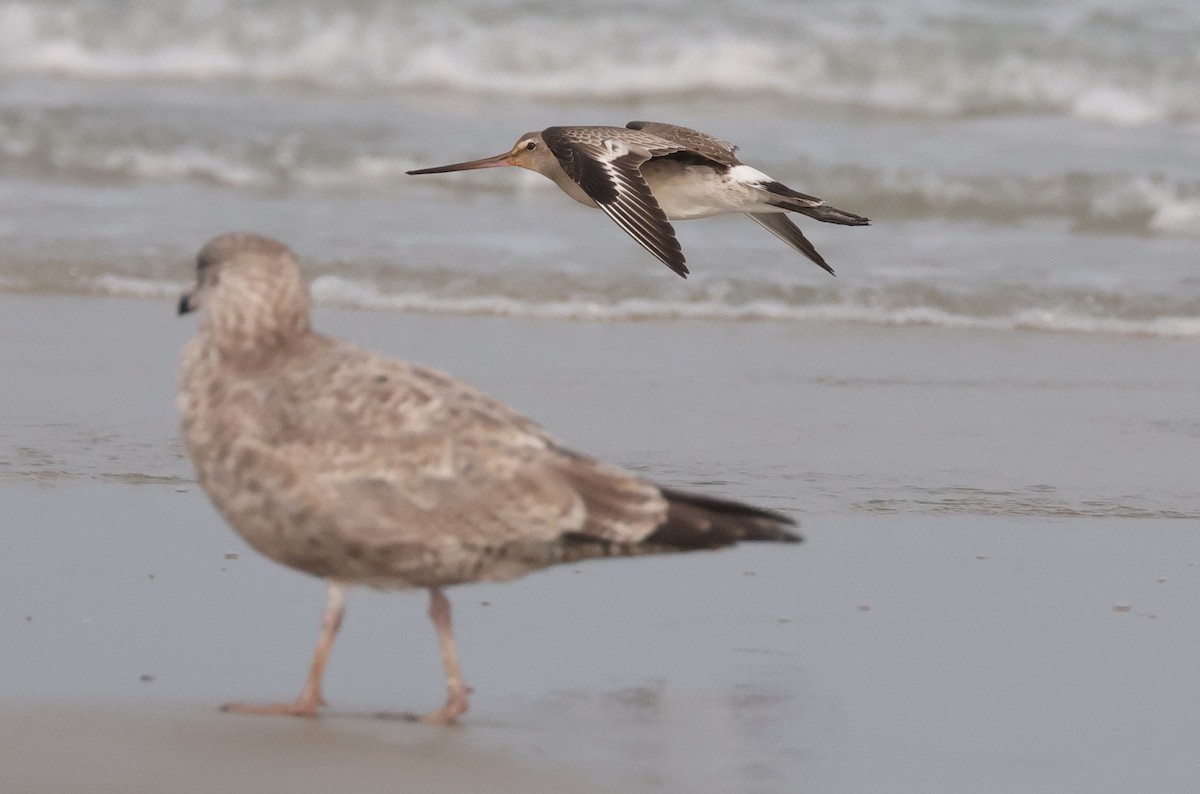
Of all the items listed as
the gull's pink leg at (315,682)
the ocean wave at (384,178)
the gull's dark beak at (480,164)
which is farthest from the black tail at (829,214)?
the gull's pink leg at (315,682)

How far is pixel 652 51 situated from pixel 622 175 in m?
8.64

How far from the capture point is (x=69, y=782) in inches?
124

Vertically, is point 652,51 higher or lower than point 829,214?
higher

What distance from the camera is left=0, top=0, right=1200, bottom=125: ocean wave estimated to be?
48.9 ft

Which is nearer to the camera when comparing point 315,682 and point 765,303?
point 315,682

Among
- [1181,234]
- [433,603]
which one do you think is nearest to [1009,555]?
[433,603]

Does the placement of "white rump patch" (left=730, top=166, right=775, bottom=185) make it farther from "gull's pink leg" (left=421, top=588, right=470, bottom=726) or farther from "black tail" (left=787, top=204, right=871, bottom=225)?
"gull's pink leg" (left=421, top=588, right=470, bottom=726)

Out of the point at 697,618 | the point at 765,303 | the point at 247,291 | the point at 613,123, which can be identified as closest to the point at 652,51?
the point at 613,123

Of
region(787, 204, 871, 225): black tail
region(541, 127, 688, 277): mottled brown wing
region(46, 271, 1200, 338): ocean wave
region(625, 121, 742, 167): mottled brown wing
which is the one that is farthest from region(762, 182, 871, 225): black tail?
region(46, 271, 1200, 338): ocean wave

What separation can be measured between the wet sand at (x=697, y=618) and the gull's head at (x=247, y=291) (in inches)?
25.6

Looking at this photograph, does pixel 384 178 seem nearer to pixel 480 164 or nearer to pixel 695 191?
pixel 480 164

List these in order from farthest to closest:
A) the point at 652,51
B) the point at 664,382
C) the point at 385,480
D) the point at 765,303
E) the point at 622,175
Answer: the point at 652,51 < the point at 765,303 < the point at 622,175 < the point at 664,382 < the point at 385,480

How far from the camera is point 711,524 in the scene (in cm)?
340

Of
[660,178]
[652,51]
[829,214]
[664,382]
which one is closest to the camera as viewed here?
[664,382]
